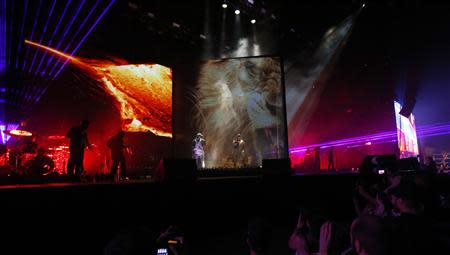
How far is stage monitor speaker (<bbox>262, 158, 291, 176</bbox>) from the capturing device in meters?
5.68

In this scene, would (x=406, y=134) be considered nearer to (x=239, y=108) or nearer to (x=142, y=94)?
(x=239, y=108)

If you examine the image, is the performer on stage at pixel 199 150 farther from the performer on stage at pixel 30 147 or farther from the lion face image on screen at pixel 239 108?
the performer on stage at pixel 30 147

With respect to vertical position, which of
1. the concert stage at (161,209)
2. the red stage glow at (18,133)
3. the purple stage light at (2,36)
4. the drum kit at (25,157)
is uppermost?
the purple stage light at (2,36)

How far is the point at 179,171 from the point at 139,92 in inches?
294

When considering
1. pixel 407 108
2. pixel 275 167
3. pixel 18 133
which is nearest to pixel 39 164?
pixel 18 133

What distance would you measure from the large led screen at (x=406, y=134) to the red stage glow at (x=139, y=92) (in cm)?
1041

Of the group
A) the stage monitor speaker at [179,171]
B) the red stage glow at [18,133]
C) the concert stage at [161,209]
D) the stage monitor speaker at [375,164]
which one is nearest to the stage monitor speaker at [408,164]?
the stage monitor speaker at [375,164]

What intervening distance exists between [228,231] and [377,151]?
1234cm

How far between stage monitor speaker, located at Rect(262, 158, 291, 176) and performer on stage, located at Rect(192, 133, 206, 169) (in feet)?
17.1

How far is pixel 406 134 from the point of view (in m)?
14.8

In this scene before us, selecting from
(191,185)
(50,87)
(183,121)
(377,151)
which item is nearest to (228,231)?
(191,185)

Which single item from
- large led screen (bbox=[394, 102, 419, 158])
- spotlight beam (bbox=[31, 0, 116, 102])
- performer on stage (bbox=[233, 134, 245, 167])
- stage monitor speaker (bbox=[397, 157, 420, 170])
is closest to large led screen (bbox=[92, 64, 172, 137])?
spotlight beam (bbox=[31, 0, 116, 102])

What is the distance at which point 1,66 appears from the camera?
31.0 feet

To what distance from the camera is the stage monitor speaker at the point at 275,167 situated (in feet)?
18.6
